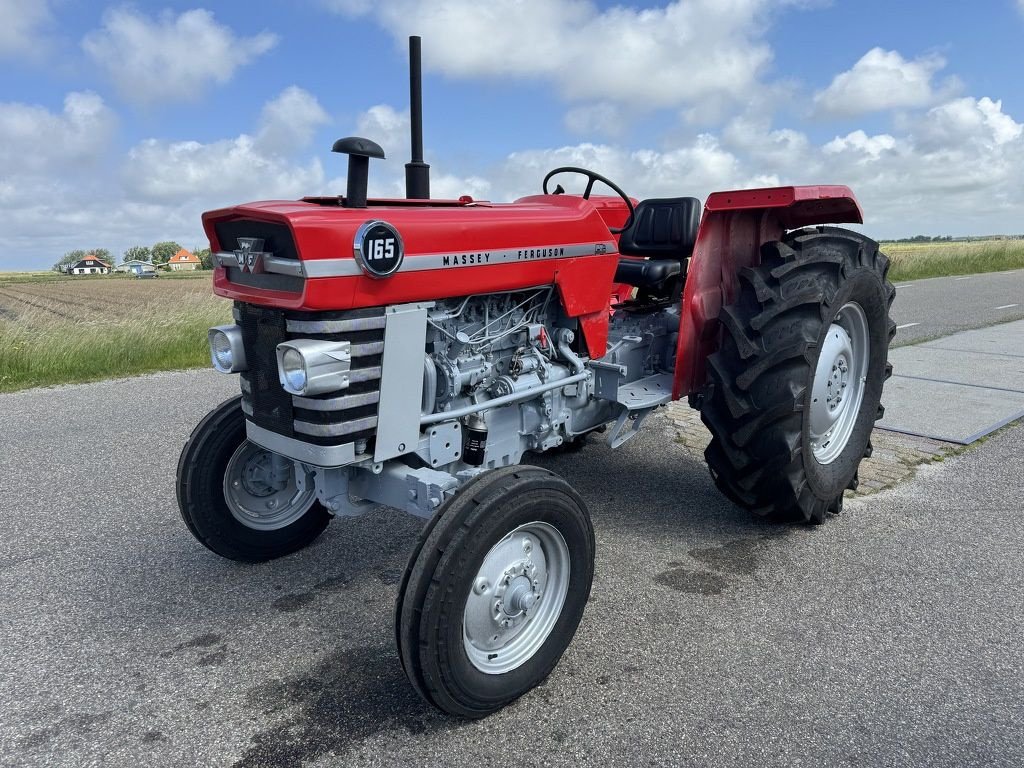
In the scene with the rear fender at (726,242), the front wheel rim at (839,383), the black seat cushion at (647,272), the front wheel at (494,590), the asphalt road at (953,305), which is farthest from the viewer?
the asphalt road at (953,305)

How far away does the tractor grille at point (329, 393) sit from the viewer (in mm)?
2400

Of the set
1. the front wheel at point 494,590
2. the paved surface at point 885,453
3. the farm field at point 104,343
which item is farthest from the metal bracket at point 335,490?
the farm field at point 104,343

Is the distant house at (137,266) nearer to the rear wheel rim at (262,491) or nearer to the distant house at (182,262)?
the distant house at (182,262)

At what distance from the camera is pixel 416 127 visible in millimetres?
3799

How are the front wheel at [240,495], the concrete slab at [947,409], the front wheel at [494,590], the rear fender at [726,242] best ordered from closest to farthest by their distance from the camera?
the front wheel at [494,590] < the front wheel at [240,495] < the rear fender at [726,242] < the concrete slab at [947,409]

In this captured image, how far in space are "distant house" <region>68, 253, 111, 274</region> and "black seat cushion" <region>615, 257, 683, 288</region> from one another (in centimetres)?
3665

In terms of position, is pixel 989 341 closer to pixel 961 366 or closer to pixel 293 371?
pixel 961 366

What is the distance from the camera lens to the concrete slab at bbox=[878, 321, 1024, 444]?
17.6 ft

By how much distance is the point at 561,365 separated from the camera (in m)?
3.34

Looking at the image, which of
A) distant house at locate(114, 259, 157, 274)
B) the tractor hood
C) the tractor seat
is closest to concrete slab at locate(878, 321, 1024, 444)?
the tractor seat

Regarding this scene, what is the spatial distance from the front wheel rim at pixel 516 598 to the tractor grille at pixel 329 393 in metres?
0.62

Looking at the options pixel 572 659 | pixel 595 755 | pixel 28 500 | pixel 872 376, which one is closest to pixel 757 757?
pixel 595 755

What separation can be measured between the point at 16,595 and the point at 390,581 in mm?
1544

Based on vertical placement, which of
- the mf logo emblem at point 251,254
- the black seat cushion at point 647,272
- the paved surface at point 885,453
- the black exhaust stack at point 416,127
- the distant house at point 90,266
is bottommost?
the distant house at point 90,266
